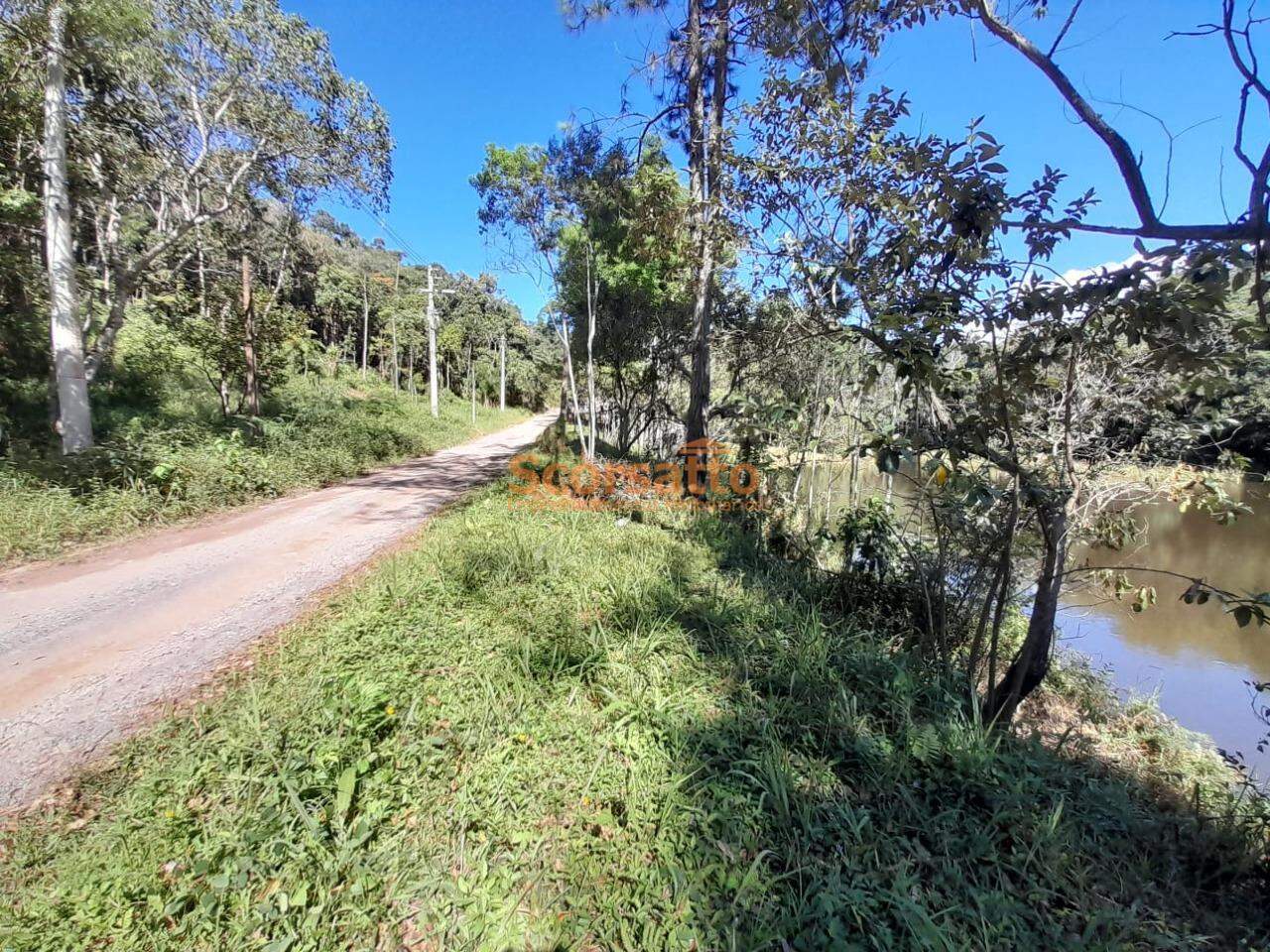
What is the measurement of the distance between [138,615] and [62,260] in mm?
5489

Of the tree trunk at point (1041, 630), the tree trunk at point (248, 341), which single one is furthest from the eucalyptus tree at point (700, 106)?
the tree trunk at point (248, 341)

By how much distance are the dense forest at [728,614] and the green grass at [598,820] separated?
0.05 feet

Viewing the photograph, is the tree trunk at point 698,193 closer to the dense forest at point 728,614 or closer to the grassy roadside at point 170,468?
the dense forest at point 728,614

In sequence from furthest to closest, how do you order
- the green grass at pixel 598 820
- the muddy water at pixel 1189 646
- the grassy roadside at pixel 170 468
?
the muddy water at pixel 1189 646, the grassy roadside at pixel 170 468, the green grass at pixel 598 820

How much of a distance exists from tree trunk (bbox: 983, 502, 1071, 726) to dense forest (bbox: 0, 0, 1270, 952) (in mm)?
34

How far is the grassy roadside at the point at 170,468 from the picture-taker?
4.70 metres

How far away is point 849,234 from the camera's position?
3.87m

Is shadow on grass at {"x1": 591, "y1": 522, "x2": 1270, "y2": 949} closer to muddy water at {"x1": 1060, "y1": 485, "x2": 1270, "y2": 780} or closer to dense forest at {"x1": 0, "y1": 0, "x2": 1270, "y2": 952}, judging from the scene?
dense forest at {"x1": 0, "y1": 0, "x2": 1270, "y2": 952}

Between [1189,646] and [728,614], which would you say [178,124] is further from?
[1189,646]

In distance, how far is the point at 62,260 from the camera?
18.9ft

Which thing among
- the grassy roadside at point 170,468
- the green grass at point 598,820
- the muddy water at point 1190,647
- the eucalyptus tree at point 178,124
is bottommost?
the muddy water at point 1190,647

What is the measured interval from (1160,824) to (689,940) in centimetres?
255

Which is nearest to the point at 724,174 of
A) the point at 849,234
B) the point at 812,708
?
the point at 849,234

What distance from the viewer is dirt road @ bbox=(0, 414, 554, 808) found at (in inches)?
91.4
